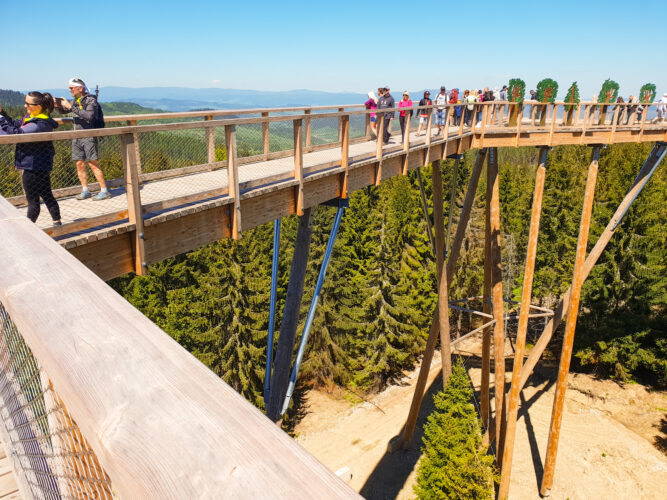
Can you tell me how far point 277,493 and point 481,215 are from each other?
99.6 feet

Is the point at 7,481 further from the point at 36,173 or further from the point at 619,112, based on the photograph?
the point at 619,112

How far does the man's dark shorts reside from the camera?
18.3 ft

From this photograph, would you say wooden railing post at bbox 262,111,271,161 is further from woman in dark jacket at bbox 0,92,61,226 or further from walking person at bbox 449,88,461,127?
walking person at bbox 449,88,461,127

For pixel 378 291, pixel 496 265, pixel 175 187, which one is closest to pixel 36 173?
pixel 175 187

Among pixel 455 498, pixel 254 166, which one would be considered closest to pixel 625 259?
pixel 455 498

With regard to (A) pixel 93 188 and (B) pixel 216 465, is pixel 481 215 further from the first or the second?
(B) pixel 216 465

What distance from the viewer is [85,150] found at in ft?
18.4

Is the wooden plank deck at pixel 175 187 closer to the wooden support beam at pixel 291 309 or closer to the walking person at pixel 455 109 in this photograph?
the wooden support beam at pixel 291 309

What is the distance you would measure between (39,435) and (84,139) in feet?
15.4

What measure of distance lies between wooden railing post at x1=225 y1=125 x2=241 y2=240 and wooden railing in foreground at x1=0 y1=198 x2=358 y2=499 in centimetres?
392

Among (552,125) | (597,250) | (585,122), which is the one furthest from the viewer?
(597,250)

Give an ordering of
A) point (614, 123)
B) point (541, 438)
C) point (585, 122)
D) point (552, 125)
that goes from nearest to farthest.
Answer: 1. point (552, 125)
2. point (585, 122)
3. point (614, 123)
4. point (541, 438)

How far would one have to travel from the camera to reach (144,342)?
0.97 m

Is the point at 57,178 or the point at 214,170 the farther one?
the point at 214,170
